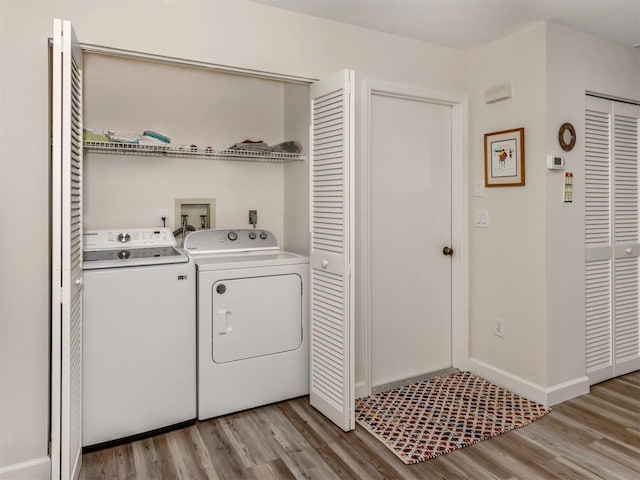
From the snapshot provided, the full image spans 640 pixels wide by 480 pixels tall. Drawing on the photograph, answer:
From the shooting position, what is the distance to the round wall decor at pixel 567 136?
2.88 m

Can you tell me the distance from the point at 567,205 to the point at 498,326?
0.95 meters

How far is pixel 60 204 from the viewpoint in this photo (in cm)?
169

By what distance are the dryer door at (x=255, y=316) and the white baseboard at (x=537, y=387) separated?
1435 millimetres

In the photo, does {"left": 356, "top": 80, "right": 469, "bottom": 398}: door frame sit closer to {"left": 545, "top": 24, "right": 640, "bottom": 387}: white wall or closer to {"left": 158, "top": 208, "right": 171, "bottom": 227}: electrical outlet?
{"left": 545, "top": 24, "right": 640, "bottom": 387}: white wall

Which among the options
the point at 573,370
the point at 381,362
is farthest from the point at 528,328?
the point at 381,362

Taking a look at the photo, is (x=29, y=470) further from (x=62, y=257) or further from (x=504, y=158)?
(x=504, y=158)

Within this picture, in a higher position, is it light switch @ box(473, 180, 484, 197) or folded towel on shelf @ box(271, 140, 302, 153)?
folded towel on shelf @ box(271, 140, 302, 153)

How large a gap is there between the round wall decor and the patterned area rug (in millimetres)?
1681

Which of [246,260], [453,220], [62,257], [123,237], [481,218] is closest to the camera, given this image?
[62,257]

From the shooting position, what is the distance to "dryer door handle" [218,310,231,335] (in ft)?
8.75

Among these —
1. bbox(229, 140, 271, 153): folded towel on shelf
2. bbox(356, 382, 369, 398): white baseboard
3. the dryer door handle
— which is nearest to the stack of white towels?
bbox(229, 140, 271, 153): folded towel on shelf

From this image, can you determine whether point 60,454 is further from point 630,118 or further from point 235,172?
point 630,118

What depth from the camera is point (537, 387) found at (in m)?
2.91

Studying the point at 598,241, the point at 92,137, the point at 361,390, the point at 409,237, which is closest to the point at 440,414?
the point at 361,390
